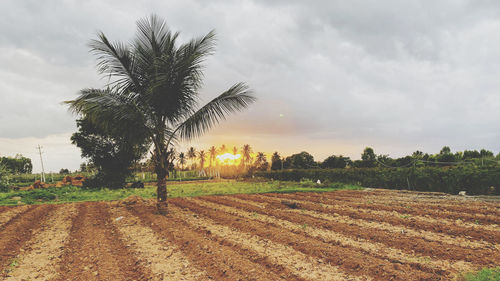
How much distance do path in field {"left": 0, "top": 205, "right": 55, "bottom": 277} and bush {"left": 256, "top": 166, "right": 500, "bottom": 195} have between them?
2148cm

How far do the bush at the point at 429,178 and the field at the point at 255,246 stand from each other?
8.62m

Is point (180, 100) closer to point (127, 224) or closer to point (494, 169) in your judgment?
point (127, 224)

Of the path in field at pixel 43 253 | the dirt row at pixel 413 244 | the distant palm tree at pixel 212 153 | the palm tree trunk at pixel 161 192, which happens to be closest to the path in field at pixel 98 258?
the path in field at pixel 43 253

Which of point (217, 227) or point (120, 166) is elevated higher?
point (120, 166)

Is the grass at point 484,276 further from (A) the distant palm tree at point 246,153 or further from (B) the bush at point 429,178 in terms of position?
(A) the distant palm tree at point 246,153

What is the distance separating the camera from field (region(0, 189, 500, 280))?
4586 millimetres

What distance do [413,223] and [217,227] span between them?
568 centimetres

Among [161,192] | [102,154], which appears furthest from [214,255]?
[102,154]

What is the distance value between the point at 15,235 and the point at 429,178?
22.8 metres

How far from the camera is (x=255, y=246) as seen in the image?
592cm

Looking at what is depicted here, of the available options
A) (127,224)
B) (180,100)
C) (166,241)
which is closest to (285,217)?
(166,241)

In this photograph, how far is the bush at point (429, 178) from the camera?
1625 cm

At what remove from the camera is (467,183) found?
17.1 metres

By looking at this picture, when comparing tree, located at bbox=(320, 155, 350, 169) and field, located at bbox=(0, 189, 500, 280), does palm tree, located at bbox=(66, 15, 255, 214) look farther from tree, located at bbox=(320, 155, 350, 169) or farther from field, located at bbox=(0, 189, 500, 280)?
tree, located at bbox=(320, 155, 350, 169)
